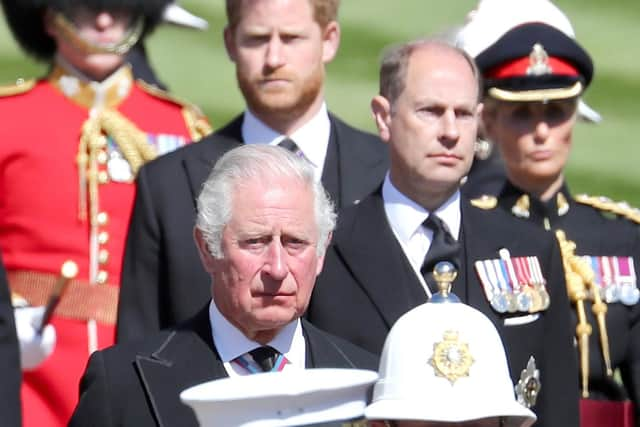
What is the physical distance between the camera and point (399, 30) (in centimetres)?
1023

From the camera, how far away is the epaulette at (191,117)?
8141mm

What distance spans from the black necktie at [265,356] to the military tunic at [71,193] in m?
2.38


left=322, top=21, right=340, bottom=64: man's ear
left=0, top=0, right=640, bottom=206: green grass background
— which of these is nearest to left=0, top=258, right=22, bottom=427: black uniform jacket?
left=322, top=21, right=340, bottom=64: man's ear

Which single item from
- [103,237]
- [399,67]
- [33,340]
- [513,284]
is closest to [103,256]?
[103,237]

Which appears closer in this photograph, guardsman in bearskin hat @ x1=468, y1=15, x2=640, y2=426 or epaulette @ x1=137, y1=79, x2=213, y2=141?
guardsman in bearskin hat @ x1=468, y1=15, x2=640, y2=426

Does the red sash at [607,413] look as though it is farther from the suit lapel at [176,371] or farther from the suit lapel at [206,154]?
the suit lapel at [176,371]

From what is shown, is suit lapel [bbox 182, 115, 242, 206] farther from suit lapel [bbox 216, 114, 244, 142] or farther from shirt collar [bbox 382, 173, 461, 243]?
shirt collar [bbox 382, 173, 461, 243]

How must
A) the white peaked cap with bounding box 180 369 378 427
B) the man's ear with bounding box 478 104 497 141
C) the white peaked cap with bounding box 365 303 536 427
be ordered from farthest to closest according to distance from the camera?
the man's ear with bounding box 478 104 497 141
the white peaked cap with bounding box 365 303 536 427
the white peaked cap with bounding box 180 369 378 427

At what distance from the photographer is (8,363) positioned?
5.96 metres

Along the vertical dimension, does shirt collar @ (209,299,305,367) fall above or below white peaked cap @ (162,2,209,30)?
below

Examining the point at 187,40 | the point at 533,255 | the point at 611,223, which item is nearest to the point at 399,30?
the point at 187,40

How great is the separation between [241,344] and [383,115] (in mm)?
1190

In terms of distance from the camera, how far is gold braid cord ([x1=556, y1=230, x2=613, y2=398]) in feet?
23.2

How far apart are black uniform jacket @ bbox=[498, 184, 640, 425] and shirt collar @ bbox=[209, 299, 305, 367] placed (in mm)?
1515
